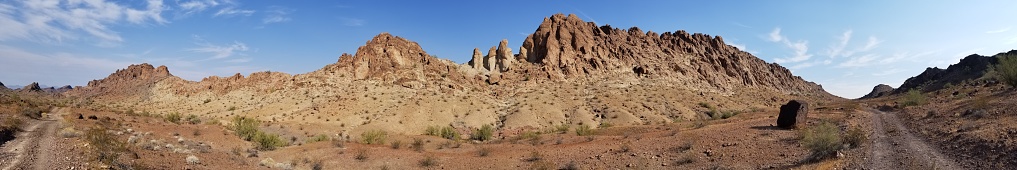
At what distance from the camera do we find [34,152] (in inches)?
552

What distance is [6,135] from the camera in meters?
16.8

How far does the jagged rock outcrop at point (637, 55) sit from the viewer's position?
198 ft

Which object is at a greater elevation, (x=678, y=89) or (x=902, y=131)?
(x=678, y=89)

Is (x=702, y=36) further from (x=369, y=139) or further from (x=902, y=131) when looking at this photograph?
(x=369, y=139)

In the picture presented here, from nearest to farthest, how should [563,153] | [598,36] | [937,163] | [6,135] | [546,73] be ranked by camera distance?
[937,163]
[6,135]
[563,153]
[546,73]
[598,36]

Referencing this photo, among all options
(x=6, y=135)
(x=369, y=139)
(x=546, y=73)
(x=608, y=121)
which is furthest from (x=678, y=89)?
(x=6, y=135)

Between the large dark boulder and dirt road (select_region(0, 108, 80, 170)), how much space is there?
24870 millimetres

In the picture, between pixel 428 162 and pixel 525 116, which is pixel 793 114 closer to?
pixel 428 162

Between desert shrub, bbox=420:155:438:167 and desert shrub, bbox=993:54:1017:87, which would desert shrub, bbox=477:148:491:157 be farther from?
desert shrub, bbox=993:54:1017:87

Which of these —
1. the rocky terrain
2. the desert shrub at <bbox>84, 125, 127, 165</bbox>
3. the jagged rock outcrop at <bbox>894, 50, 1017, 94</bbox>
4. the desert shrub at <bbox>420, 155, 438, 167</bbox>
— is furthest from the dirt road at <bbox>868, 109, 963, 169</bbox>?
the jagged rock outcrop at <bbox>894, 50, 1017, 94</bbox>

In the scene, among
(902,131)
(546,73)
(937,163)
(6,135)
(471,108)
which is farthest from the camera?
(546,73)

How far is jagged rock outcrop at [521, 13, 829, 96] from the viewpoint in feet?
198

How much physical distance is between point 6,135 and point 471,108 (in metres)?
29.8

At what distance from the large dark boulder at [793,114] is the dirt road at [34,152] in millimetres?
→ 24870
